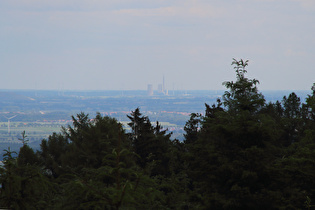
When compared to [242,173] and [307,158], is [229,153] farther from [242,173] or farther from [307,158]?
[307,158]

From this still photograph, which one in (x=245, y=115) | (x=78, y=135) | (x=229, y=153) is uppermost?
(x=245, y=115)

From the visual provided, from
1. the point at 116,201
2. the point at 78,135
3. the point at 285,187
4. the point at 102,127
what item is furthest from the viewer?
the point at 78,135

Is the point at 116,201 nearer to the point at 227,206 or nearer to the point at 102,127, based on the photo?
the point at 227,206

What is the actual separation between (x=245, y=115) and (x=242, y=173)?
2.03m

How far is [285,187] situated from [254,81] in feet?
12.6

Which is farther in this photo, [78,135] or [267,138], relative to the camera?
[78,135]

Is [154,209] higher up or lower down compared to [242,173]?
lower down

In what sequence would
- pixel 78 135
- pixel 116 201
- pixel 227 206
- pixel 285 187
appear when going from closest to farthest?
pixel 116 201 → pixel 227 206 → pixel 285 187 → pixel 78 135

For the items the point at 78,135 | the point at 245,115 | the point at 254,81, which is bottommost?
the point at 78,135

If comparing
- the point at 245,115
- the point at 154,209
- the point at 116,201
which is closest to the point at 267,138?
the point at 245,115

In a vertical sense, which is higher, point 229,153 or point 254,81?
point 254,81

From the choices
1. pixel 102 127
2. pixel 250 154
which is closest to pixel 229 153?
pixel 250 154

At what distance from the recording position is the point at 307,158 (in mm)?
14250

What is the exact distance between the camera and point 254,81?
1427cm
